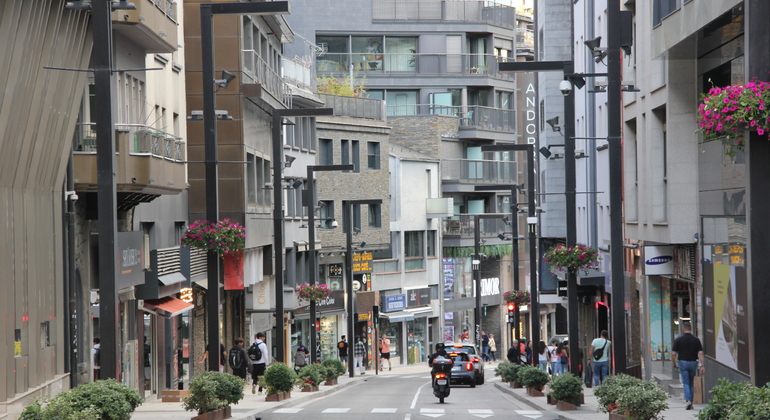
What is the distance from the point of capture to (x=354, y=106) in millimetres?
63938

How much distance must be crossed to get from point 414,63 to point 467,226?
1149 cm

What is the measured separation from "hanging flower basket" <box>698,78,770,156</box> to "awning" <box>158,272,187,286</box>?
18.9 metres

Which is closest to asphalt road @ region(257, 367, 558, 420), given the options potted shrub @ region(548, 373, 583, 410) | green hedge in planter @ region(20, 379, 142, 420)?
potted shrub @ region(548, 373, 583, 410)

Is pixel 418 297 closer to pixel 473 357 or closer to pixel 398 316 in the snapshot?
pixel 398 316

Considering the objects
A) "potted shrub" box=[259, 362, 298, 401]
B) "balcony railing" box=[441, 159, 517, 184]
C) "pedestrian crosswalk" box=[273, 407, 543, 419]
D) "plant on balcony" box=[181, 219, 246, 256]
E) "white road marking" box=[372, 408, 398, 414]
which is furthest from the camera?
"balcony railing" box=[441, 159, 517, 184]

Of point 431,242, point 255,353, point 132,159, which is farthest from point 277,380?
point 431,242

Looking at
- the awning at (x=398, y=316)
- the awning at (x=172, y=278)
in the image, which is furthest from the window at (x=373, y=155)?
the awning at (x=172, y=278)

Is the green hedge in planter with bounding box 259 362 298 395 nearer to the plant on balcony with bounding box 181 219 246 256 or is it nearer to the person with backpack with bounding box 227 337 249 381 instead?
the person with backpack with bounding box 227 337 249 381

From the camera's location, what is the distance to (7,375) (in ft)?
55.0

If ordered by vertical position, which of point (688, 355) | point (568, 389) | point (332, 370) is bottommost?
point (332, 370)

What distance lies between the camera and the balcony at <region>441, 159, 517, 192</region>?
74812 mm

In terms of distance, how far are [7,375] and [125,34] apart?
8642 millimetres

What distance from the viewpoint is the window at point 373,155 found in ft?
214

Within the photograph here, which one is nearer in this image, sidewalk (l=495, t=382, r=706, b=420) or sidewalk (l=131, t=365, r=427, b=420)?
sidewalk (l=495, t=382, r=706, b=420)
